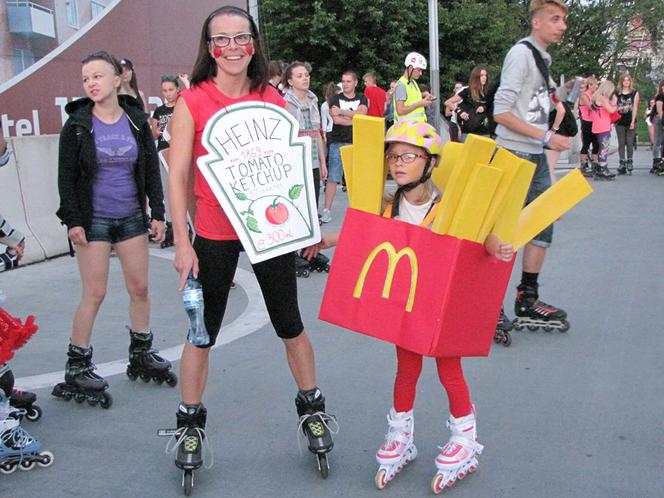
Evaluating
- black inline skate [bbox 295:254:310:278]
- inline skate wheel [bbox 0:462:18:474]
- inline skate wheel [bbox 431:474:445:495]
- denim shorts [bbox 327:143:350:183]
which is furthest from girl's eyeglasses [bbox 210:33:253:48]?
denim shorts [bbox 327:143:350:183]

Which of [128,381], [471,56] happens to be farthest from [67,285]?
[471,56]

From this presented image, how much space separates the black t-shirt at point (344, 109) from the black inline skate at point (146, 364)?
696cm

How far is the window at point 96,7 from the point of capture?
36.2 ft

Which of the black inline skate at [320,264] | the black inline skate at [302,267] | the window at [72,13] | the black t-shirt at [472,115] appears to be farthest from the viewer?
the window at [72,13]

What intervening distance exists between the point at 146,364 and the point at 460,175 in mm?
2432

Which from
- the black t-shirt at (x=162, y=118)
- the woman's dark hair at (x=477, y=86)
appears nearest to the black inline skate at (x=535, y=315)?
the black t-shirt at (x=162, y=118)

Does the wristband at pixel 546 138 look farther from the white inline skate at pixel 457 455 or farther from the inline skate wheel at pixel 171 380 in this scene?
the inline skate wheel at pixel 171 380

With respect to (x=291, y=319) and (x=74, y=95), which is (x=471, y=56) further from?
(x=291, y=319)

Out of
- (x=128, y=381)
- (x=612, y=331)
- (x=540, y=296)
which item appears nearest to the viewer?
(x=128, y=381)

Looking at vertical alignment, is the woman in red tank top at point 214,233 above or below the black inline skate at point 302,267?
above

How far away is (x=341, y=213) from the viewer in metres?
11.5

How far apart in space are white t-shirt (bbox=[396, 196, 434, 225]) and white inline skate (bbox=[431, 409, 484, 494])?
86cm

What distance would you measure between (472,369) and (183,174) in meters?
2.36

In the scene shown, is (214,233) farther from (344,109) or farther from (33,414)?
(344,109)
